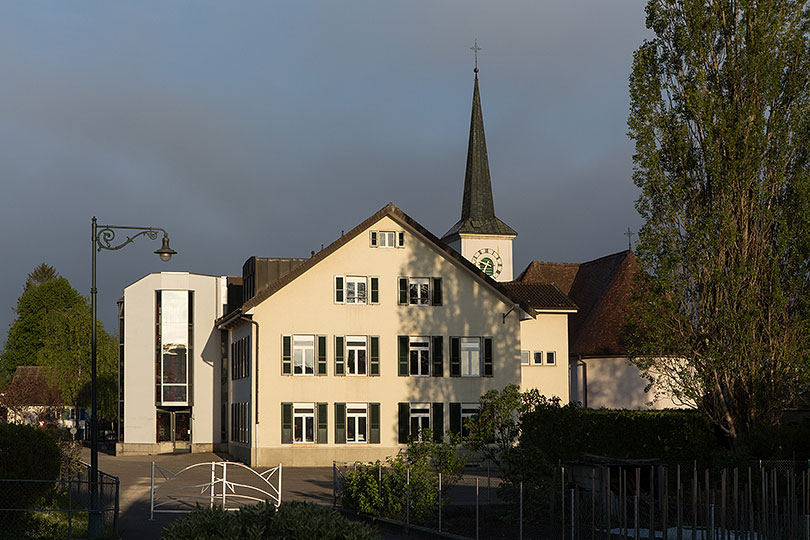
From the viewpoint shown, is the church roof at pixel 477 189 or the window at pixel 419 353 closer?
the window at pixel 419 353

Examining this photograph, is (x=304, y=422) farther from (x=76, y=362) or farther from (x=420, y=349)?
(x=76, y=362)

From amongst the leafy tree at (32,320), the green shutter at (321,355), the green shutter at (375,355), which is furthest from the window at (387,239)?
the leafy tree at (32,320)

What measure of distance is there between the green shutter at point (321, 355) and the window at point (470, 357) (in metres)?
5.76

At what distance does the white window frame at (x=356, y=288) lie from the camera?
41.6 meters

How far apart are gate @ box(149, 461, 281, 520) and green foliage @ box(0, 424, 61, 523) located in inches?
81.9

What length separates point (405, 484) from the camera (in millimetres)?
21531

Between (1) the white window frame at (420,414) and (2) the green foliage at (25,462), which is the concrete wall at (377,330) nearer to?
(1) the white window frame at (420,414)

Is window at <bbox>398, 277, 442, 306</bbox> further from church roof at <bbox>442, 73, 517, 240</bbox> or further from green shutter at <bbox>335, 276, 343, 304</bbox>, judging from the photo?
church roof at <bbox>442, 73, 517, 240</bbox>

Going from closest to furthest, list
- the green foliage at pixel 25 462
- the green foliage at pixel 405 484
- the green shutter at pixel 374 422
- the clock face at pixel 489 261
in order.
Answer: the green foliage at pixel 25 462 < the green foliage at pixel 405 484 < the green shutter at pixel 374 422 < the clock face at pixel 489 261

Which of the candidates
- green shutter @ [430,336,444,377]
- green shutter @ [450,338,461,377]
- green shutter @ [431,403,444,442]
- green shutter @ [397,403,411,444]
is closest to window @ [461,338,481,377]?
green shutter @ [450,338,461,377]

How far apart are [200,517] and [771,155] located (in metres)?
20.6

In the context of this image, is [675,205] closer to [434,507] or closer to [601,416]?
[601,416]

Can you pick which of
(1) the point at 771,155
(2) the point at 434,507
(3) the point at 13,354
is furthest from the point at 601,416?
(3) the point at 13,354

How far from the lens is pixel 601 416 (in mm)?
32500
